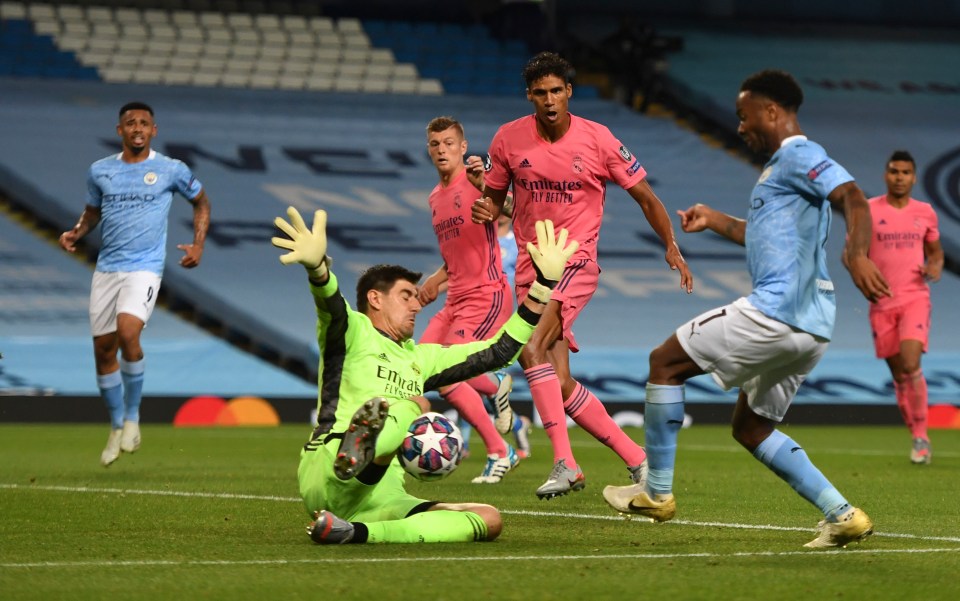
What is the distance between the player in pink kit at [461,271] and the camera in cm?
1012

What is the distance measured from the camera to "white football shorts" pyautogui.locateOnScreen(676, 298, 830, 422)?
19.4ft

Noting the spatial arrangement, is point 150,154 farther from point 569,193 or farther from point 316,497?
point 316,497

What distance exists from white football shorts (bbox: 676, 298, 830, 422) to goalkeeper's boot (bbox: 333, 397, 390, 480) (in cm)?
136

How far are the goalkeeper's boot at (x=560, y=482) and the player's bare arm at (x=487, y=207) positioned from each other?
1433 millimetres

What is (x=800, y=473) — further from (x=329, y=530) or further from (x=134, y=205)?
(x=134, y=205)

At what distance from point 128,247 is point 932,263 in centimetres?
668

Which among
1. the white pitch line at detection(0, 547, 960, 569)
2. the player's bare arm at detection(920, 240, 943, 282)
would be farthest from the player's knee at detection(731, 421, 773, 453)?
the player's bare arm at detection(920, 240, 943, 282)

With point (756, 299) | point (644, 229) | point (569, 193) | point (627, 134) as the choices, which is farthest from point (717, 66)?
point (756, 299)

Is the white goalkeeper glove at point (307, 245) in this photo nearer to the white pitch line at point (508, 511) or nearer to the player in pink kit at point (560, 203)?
the white pitch line at point (508, 511)

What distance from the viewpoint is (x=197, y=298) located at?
68.2 feet

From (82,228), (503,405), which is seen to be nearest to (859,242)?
(503,405)

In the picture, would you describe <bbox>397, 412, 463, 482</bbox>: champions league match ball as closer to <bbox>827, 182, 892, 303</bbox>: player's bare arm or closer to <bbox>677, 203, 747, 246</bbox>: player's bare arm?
<bbox>677, 203, 747, 246</bbox>: player's bare arm

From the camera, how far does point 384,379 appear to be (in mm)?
6105

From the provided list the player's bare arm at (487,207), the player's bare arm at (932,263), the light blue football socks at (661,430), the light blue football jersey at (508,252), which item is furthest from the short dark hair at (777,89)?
the light blue football jersey at (508,252)
